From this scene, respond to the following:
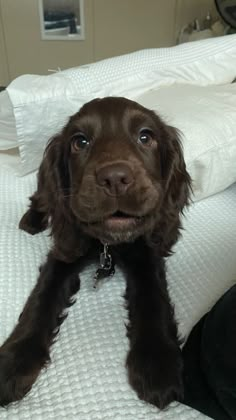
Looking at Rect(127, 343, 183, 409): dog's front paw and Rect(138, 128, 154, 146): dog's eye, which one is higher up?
Rect(138, 128, 154, 146): dog's eye

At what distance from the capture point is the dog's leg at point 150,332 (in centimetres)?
64

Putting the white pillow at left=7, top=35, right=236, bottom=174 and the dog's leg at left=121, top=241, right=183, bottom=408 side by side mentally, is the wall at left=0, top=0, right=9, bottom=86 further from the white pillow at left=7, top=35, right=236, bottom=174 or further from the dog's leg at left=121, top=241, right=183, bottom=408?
the dog's leg at left=121, top=241, right=183, bottom=408

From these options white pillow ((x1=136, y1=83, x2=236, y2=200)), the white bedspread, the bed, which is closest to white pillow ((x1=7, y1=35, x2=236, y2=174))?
the bed

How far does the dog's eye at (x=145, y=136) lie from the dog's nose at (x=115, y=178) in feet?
0.73

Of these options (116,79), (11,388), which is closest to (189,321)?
(11,388)

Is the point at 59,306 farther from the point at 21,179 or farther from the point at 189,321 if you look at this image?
the point at 21,179

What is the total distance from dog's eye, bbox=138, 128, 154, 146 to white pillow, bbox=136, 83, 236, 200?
0.66 feet

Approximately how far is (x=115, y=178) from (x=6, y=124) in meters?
0.82

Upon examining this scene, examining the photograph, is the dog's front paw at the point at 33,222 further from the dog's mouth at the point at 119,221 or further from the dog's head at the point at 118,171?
the dog's mouth at the point at 119,221

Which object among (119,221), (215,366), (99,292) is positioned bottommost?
(99,292)

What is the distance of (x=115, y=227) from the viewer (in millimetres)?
739

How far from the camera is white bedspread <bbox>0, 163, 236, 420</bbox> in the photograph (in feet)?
2.02

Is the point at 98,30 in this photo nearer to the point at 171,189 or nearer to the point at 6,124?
the point at 6,124

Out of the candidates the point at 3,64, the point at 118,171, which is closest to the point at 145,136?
the point at 118,171
